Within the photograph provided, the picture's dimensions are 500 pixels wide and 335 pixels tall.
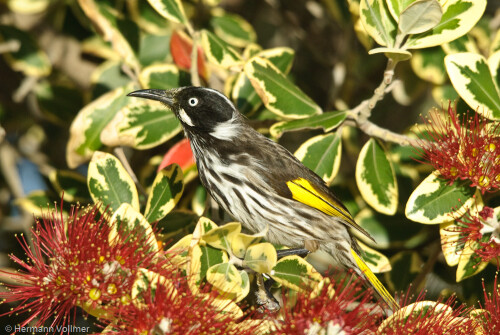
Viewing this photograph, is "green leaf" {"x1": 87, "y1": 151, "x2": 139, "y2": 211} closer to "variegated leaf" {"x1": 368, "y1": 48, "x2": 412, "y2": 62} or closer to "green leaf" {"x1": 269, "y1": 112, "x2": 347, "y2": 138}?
"green leaf" {"x1": 269, "y1": 112, "x2": 347, "y2": 138}

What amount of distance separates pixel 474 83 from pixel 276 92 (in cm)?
90

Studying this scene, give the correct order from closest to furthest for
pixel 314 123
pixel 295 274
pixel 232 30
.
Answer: pixel 295 274 < pixel 314 123 < pixel 232 30

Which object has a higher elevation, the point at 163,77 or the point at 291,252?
the point at 163,77

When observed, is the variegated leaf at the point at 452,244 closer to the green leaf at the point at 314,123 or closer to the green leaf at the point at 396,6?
the green leaf at the point at 314,123

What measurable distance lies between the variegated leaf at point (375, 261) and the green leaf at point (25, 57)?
2.22m

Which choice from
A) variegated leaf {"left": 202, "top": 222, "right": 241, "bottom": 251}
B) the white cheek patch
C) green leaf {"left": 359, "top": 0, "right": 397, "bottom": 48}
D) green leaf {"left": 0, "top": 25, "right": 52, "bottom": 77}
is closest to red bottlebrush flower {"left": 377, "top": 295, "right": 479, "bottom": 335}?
variegated leaf {"left": 202, "top": 222, "right": 241, "bottom": 251}

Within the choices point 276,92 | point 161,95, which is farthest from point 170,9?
point 276,92

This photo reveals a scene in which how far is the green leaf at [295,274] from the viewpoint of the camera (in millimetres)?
2430

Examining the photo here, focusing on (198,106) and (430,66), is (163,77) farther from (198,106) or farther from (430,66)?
(430,66)

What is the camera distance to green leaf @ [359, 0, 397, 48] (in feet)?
8.77

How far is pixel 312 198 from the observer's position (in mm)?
2973

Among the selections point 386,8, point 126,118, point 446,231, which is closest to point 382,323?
point 446,231

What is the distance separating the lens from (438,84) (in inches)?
128

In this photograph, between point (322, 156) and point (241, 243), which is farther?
point (322, 156)
